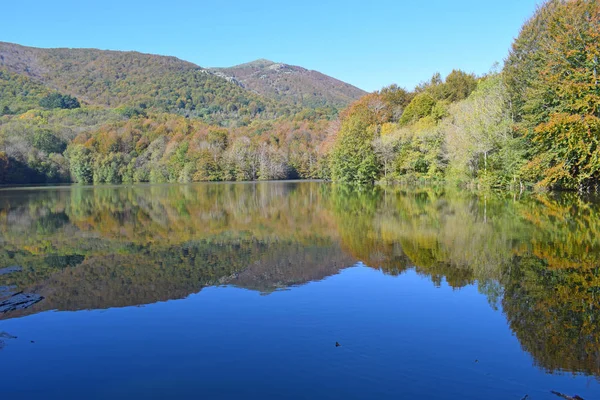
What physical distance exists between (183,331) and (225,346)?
1094 mm

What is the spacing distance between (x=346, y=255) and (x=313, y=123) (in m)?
90.9

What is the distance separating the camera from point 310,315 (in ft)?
27.2

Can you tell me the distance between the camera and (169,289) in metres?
10.5

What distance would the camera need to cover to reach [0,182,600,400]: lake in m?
5.72

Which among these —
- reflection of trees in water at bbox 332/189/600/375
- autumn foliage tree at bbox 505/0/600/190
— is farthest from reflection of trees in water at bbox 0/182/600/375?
autumn foliage tree at bbox 505/0/600/190

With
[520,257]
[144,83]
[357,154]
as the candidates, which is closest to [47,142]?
[357,154]

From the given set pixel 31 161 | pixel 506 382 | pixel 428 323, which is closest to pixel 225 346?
pixel 428 323

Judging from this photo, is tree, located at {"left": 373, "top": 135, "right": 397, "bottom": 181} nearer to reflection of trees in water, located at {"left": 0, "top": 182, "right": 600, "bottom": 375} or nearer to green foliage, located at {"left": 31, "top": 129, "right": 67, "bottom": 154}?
reflection of trees in water, located at {"left": 0, "top": 182, "right": 600, "bottom": 375}

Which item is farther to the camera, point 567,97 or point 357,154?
point 357,154

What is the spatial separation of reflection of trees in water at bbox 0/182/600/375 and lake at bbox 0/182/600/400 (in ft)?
0.20

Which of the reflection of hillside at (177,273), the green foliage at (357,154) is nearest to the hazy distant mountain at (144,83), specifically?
the green foliage at (357,154)

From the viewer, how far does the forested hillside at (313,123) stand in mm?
26812

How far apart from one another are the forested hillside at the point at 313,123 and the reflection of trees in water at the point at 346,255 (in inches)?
282

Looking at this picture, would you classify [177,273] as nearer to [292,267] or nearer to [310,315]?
[292,267]
